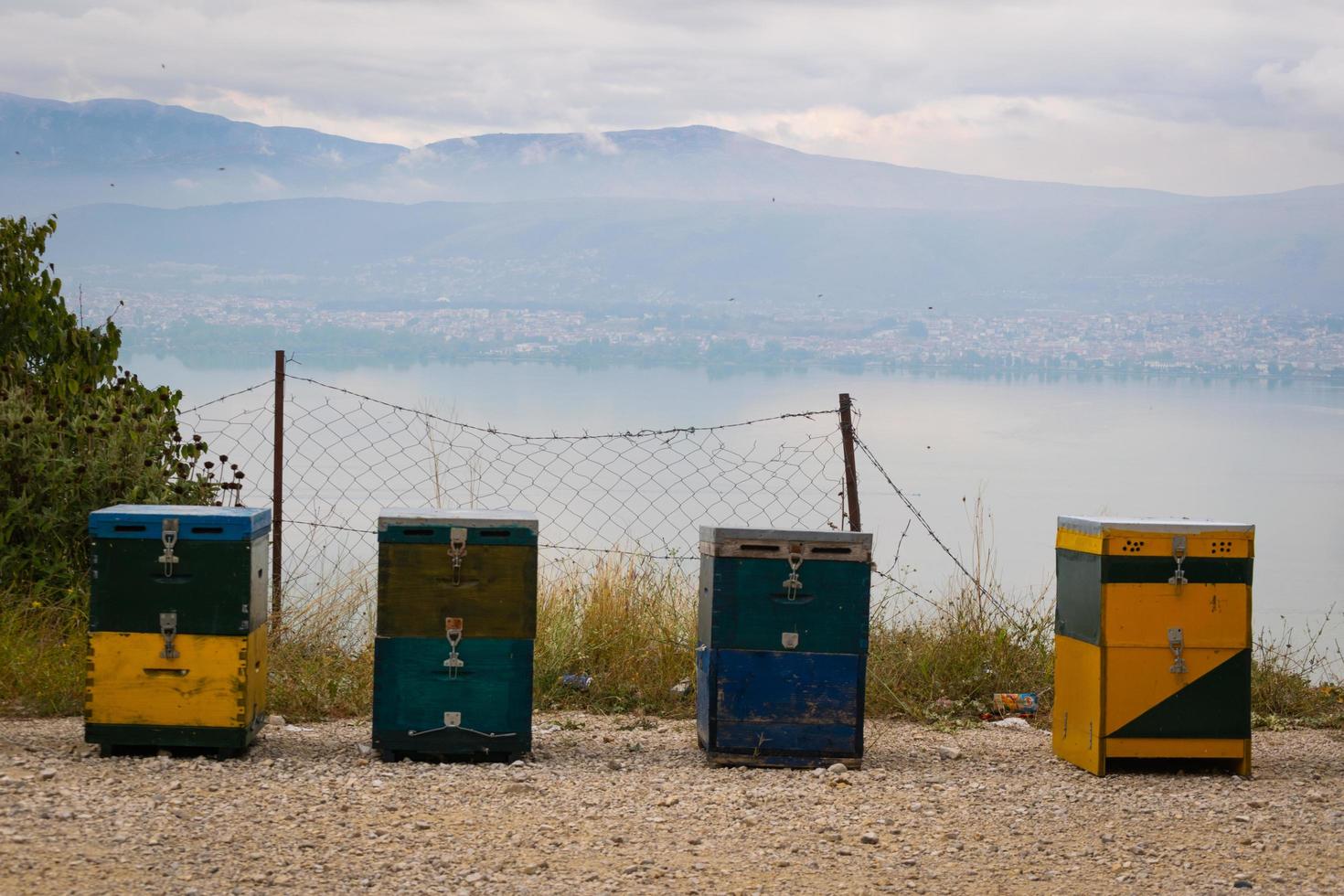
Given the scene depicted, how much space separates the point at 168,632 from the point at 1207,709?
4.86 m

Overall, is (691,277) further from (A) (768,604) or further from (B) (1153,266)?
(A) (768,604)

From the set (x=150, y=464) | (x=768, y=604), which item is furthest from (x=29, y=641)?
(x=768, y=604)

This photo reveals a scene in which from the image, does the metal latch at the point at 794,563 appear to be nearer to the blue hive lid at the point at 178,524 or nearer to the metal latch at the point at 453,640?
the metal latch at the point at 453,640

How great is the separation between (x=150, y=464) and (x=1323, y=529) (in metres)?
28.7

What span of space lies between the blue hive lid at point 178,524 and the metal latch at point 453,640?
99cm

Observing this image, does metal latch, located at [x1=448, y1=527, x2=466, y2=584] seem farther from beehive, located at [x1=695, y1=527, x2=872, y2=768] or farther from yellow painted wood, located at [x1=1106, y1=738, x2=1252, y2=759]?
yellow painted wood, located at [x1=1106, y1=738, x2=1252, y2=759]

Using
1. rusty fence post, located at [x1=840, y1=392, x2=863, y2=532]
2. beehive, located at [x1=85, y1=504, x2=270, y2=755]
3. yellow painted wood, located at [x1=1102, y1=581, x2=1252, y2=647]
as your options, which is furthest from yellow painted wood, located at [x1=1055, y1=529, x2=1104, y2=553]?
beehive, located at [x1=85, y1=504, x2=270, y2=755]

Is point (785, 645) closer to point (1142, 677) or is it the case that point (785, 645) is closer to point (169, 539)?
point (1142, 677)

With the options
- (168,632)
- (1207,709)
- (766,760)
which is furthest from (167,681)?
(1207,709)

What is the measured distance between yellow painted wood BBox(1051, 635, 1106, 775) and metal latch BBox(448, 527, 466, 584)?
3.00 meters

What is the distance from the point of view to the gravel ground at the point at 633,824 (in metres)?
4.71

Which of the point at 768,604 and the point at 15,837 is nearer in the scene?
the point at 15,837

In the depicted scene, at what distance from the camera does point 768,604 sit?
20.8ft

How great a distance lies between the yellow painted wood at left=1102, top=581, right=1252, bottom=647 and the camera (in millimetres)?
6254
